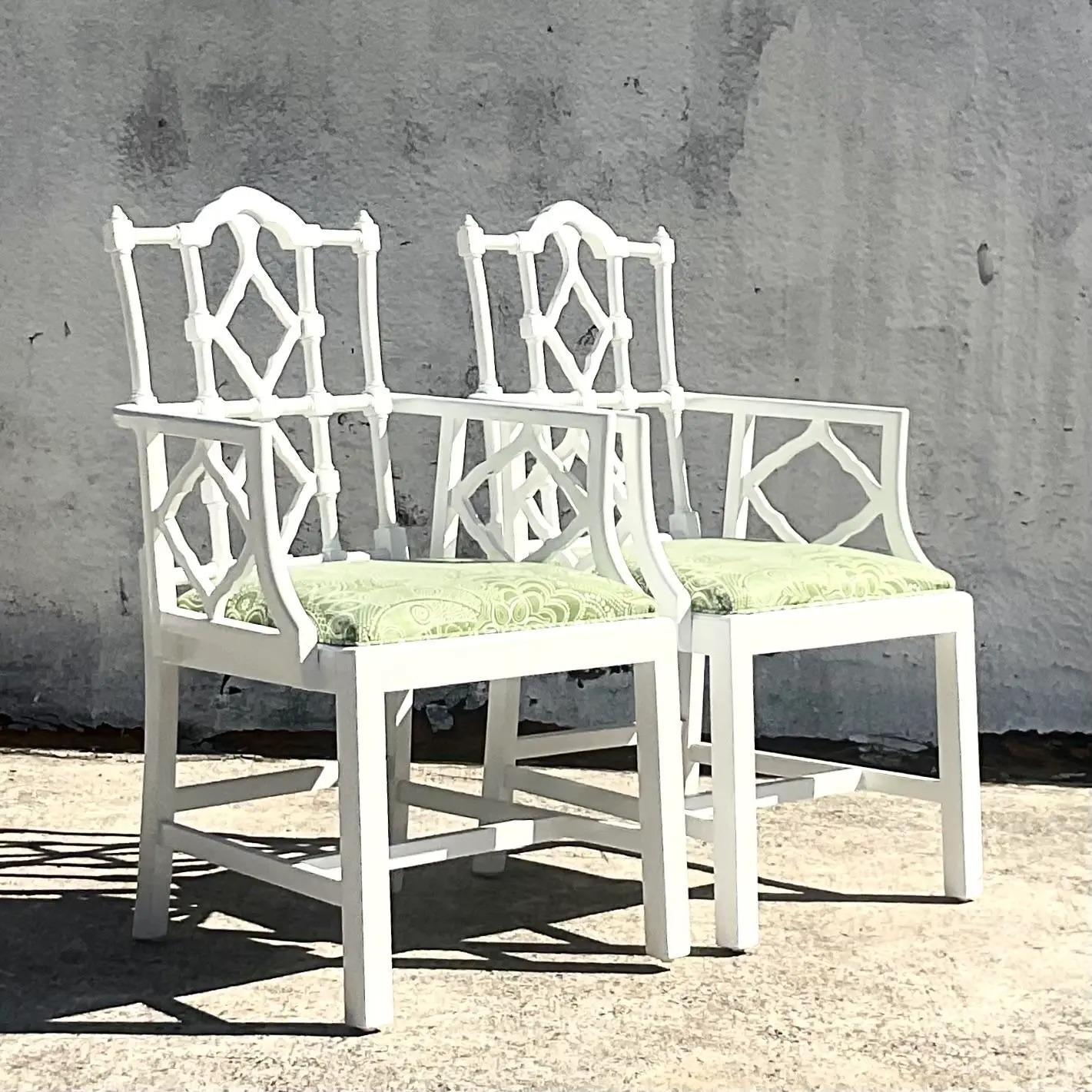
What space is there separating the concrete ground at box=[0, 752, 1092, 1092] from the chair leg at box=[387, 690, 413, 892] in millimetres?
113

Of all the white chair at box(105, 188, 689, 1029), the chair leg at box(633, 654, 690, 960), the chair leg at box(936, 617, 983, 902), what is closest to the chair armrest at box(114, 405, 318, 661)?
the white chair at box(105, 188, 689, 1029)

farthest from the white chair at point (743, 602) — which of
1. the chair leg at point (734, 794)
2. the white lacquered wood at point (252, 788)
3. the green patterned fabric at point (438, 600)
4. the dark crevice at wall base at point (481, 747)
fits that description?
the dark crevice at wall base at point (481, 747)

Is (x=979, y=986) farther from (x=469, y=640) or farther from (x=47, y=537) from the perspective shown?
(x=47, y=537)

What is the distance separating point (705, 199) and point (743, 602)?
1.77 metres

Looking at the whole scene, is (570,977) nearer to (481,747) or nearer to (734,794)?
Result: (734,794)

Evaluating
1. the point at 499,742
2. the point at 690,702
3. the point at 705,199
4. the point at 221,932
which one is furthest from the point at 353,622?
the point at 705,199

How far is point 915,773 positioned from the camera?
157 inches

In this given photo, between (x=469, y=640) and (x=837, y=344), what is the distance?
6.61ft

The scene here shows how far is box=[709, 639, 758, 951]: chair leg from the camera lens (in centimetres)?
256

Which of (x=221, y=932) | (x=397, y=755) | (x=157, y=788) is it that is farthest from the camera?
(x=397, y=755)

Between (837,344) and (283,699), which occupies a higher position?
(837,344)

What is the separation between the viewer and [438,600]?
2.33m

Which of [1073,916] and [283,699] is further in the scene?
[283,699]

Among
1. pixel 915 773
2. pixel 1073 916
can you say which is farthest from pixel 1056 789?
pixel 1073 916
